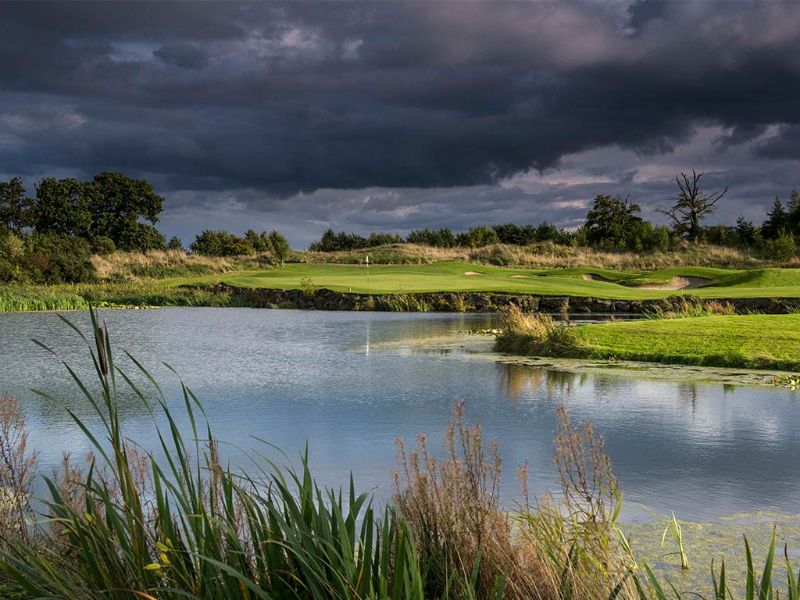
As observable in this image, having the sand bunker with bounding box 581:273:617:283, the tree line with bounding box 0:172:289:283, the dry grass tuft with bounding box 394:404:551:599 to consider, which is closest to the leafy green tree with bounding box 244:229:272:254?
the tree line with bounding box 0:172:289:283

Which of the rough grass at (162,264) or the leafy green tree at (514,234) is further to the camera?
the leafy green tree at (514,234)

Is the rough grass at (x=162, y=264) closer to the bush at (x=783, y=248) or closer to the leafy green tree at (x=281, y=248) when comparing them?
the leafy green tree at (x=281, y=248)

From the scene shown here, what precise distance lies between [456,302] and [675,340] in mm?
16582

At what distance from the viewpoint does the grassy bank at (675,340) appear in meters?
13.0

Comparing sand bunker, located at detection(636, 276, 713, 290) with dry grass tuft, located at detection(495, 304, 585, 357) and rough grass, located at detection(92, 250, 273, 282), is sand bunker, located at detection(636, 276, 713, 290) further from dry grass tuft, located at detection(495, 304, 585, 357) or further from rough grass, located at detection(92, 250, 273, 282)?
rough grass, located at detection(92, 250, 273, 282)

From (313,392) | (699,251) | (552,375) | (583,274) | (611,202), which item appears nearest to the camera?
(313,392)

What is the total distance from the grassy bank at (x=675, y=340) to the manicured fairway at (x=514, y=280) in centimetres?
1115

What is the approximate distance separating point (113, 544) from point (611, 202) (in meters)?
57.5

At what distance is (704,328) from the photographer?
1555cm

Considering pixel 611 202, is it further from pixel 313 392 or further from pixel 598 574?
pixel 598 574

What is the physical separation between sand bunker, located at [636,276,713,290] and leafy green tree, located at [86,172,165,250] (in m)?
34.9

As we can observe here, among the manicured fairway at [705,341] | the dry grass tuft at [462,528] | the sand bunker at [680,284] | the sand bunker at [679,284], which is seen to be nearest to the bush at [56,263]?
the sand bunker at [679,284]

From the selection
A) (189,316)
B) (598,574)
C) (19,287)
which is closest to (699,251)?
(189,316)

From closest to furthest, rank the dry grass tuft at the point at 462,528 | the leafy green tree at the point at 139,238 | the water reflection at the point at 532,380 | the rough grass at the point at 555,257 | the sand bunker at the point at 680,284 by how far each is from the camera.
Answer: the dry grass tuft at the point at 462,528, the water reflection at the point at 532,380, the sand bunker at the point at 680,284, the rough grass at the point at 555,257, the leafy green tree at the point at 139,238
